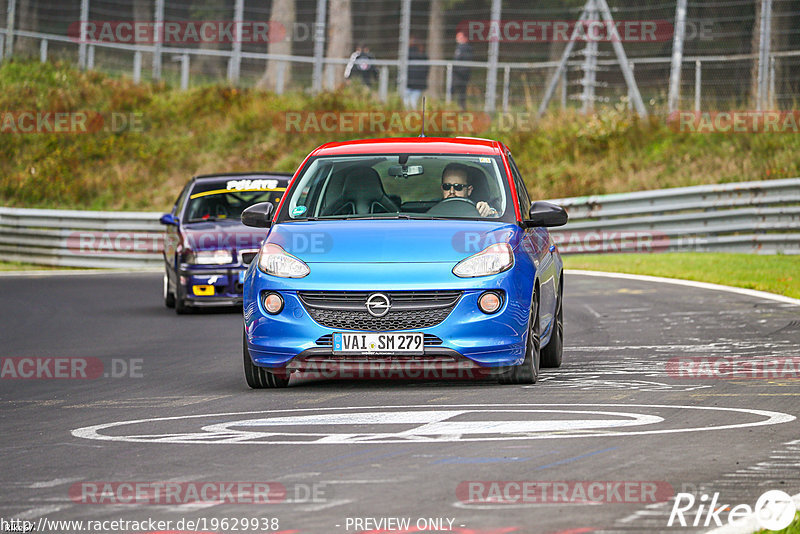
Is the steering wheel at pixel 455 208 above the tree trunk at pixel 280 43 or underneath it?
underneath

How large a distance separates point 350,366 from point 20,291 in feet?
41.4

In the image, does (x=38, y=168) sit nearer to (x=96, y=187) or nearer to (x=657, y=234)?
(x=96, y=187)

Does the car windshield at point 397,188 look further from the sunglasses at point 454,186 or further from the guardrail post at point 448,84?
the guardrail post at point 448,84

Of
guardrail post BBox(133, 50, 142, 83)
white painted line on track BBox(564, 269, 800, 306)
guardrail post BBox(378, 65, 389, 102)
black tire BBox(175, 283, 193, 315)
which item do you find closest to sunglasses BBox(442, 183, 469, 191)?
white painted line on track BBox(564, 269, 800, 306)

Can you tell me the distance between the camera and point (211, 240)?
1656cm

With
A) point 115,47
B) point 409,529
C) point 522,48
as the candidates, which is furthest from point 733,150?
point 409,529

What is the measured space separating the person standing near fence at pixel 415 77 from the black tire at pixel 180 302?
1585 centimetres

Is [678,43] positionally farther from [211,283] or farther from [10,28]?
[10,28]

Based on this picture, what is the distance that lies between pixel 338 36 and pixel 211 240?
65.1 feet

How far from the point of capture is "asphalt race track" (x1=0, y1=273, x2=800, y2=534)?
555 centimetres

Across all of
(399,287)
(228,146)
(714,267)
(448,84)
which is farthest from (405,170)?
(228,146)

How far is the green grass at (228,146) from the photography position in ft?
91.7

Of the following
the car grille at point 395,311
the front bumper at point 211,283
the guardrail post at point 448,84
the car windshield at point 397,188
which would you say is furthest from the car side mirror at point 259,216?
the guardrail post at point 448,84

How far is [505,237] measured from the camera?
9391mm
